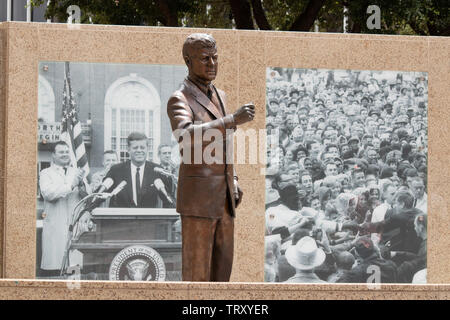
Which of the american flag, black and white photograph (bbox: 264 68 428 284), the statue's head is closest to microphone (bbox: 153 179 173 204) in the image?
the american flag

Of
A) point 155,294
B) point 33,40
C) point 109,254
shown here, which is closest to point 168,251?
point 109,254

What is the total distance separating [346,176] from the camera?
12594mm

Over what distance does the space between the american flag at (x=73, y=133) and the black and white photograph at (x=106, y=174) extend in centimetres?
1

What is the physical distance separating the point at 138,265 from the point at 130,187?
41.3 inches

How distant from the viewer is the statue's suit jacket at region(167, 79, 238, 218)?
777cm

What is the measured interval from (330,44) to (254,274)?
10.7 ft

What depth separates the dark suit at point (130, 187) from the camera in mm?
12297

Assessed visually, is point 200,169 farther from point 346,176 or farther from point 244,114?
point 346,176

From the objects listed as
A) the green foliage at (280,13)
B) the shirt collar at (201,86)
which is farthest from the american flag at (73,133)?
the green foliage at (280,13)

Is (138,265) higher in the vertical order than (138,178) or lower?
lower

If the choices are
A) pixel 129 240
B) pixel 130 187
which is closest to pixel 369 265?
pixel 129 240

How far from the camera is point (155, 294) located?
6.81 meters

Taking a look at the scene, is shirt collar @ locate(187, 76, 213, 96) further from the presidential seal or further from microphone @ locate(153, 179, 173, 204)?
the presidential seal
